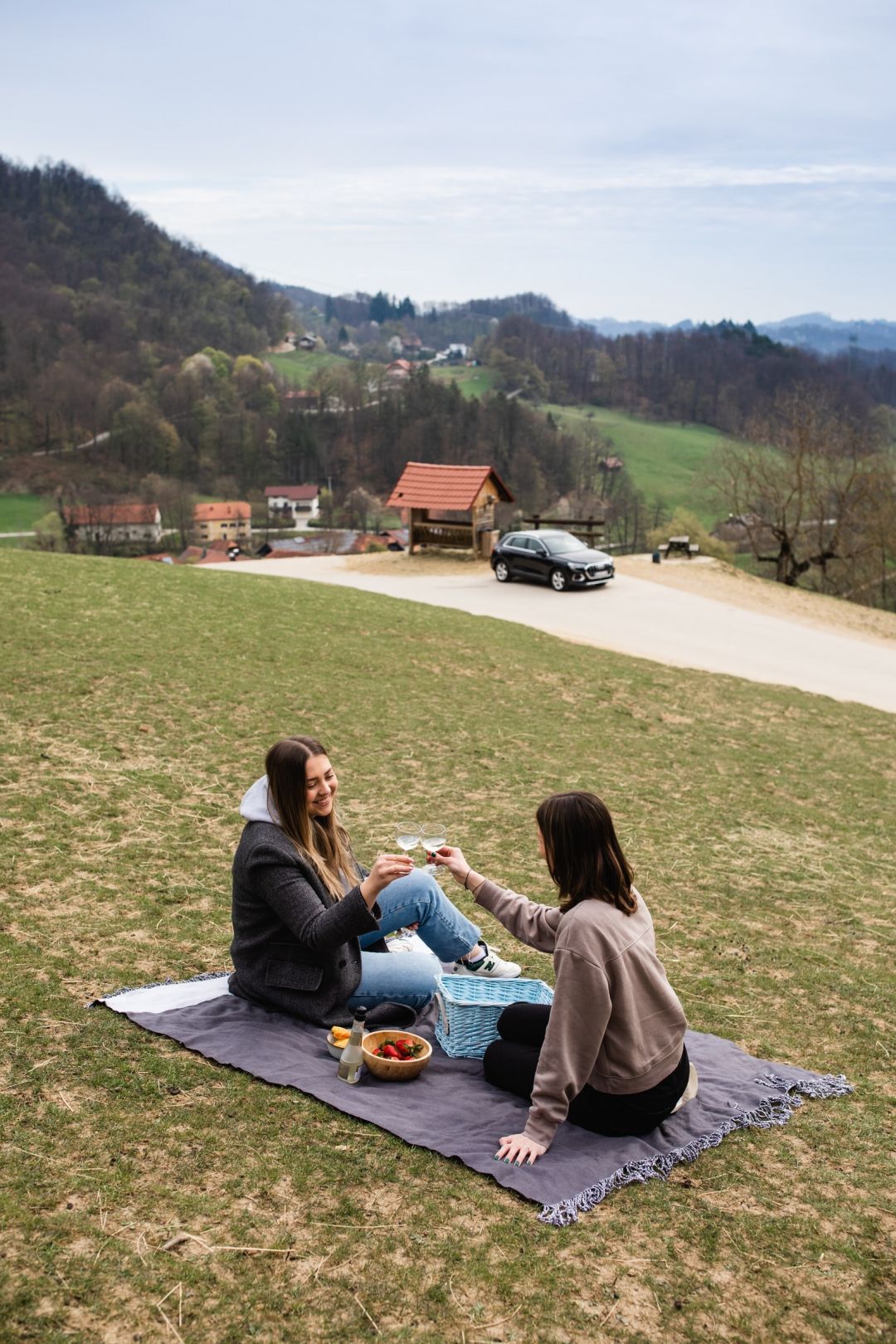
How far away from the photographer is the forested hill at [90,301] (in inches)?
4990

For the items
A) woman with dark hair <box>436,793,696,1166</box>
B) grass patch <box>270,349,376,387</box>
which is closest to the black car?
woman with dark hair <box>436,793,696,1166</box>

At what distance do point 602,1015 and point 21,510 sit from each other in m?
101

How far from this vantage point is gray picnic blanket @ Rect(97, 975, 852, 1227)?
12.3 ft

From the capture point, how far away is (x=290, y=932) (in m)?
4.50

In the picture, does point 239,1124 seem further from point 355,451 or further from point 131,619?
point 355,451

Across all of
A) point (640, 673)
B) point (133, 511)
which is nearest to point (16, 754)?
point (640, 673)

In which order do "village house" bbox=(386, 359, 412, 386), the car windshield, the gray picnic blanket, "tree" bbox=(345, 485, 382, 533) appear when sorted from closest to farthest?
the gray picnic blanket → the car windshield → "tree" bbox=(345, 485, 382, 533) → "village house" bbox=(386, 359, 412, 386)

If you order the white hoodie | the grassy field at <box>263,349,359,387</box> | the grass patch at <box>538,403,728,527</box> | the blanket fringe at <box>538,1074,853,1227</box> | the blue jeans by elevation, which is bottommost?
the blanket fringe at <box>538,1074,853,1227</box>

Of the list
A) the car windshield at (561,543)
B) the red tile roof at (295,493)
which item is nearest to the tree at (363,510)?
the red tile roof at (295,493)

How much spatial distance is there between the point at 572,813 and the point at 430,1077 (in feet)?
4.48

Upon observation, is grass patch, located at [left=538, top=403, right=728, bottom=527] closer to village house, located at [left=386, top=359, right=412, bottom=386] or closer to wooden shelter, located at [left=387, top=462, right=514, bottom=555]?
village house, located at [left=386, top=359, right=412, bottom=386]

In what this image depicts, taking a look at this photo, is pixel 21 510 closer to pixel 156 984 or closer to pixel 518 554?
pixel 518 554

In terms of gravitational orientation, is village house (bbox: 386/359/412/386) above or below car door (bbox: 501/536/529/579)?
above

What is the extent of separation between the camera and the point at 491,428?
350 ft
